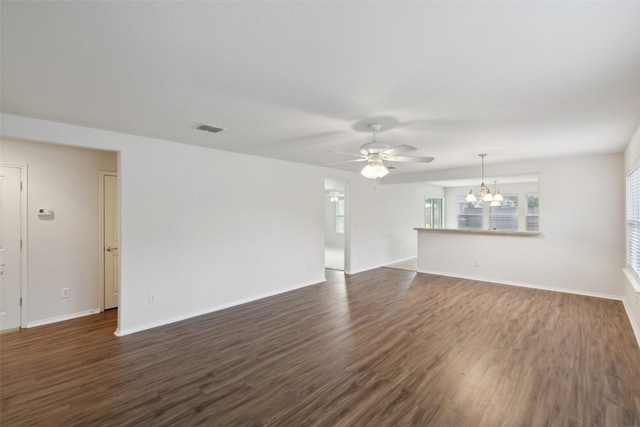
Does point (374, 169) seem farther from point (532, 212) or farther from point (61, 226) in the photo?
point (532, 212)

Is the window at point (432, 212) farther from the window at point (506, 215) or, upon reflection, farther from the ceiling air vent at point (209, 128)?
the ceiling air vent at point (209, 128)

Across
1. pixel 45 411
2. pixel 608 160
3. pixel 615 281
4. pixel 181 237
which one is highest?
pixel 608 160

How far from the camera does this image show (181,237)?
406cm

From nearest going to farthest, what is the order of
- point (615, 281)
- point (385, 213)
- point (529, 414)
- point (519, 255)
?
1. point (529, 414)
2. point (615, 281)
3. point (519, 255)
4. point (385, 213)

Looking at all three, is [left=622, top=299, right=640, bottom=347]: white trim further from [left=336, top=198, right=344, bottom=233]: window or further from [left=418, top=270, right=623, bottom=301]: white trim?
[left=336, top=198, right=344, bottom=233]: window

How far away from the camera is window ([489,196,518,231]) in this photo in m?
10.0

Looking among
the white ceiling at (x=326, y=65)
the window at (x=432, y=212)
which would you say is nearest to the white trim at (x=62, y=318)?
the white ceiling at (x=326, y=65)

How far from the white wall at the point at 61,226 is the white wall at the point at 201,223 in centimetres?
122

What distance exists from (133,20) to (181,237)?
308 cm

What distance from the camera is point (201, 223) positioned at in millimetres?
4273

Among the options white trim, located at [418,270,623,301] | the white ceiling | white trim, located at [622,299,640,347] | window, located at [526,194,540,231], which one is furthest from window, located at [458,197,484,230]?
the white ceiling

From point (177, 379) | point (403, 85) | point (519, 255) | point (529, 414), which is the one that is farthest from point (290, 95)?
point (519, 255)

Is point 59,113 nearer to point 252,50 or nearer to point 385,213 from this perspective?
point 252,50

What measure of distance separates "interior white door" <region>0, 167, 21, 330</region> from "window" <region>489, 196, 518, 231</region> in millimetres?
11790
